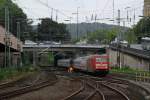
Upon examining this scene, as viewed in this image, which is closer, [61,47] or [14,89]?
[14,89]

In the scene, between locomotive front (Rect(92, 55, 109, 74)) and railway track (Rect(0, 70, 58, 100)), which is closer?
railway track (Rect(0, 70, 58, 100))

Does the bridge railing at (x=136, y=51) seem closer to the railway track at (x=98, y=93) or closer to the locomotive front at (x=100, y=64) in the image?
the locomotive front at (x=100, y=64)

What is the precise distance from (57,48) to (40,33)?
17412 millimetres

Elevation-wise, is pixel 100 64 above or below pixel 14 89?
above

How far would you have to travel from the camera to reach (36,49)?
10300cm

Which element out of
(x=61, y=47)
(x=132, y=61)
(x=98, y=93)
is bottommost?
(x=132, y=61)

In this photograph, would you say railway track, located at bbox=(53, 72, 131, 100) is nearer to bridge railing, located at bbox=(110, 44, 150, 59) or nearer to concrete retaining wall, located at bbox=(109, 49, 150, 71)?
bridge railing, located at bbox=(110, 44, 150, 59)

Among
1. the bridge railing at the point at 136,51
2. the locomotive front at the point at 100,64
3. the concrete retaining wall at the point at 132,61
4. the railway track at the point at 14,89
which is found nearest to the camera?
the railway track at the point at 14,89

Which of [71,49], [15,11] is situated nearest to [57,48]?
[71,49]

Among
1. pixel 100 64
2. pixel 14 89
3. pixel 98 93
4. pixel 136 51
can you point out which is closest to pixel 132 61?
pixel 136 51

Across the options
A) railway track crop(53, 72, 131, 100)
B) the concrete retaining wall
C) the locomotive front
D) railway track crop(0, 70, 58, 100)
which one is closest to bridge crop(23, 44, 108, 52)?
the concrete retaining wall

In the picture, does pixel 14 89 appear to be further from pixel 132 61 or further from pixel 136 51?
pixel 132 61

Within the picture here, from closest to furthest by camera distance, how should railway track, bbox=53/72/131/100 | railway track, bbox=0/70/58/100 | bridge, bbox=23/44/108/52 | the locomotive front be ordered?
1. railway track, bbox=53/72/131/100
2. railway track, bbox=0/70/58/100
3. the locomotive front
4. bridge, bbox=23/44/108/52

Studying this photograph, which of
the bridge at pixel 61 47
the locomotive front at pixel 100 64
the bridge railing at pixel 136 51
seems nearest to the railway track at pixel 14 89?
the locomotive front at pixel 100 64
